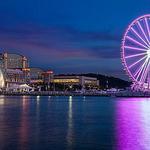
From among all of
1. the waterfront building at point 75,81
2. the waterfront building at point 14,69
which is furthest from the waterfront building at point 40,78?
the waterfront building at point 14,69

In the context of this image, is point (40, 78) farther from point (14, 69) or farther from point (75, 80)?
point (75, 80)

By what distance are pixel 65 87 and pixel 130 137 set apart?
5533 inches

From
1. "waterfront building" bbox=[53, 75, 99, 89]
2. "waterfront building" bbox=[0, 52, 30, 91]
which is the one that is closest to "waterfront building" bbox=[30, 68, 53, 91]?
"waterfront building" bbox=[53, 75, 99, 89]

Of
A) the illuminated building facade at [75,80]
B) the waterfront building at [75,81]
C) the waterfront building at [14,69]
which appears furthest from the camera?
the illuminated building facade at [75,80]

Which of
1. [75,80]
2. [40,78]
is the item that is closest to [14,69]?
[40,78]

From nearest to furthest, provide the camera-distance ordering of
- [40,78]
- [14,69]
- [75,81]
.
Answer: [75,81] → [14,69] → [40,78]

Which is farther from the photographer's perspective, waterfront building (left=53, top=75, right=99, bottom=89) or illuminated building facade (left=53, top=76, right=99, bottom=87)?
illuminated building facade (left=53, top=76, right=99, bottom=87)

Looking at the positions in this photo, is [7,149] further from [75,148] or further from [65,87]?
[65,87]

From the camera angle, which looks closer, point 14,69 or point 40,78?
point 14,69

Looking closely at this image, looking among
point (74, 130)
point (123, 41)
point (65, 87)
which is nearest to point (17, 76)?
point (65, 87)

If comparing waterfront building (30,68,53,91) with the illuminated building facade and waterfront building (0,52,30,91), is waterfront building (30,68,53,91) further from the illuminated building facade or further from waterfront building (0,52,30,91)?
waterfront building (0,52,30,91)

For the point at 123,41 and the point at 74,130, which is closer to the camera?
the point at 74,130

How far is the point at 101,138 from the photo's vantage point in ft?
70.3

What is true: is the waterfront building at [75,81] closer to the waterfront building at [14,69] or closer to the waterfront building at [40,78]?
the waterfront building at [40,78]
